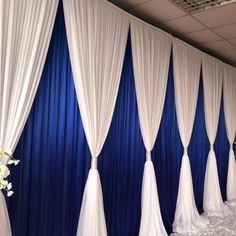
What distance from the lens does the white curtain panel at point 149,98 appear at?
3.36 m

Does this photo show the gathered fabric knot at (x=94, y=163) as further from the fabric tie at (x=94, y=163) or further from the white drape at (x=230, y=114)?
the white drape at (x=230, y=114)

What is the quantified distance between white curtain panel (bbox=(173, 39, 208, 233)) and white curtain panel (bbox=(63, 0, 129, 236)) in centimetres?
141

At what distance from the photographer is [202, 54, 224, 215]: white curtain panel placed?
15.4 ft

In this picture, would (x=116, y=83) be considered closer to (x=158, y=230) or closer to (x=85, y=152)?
(x=85, y=152)

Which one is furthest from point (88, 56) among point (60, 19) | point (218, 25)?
point (218, 25)

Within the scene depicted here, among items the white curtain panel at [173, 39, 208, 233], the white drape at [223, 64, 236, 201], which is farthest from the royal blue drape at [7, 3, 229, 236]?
the white drape at [223, 64, 236, 201]

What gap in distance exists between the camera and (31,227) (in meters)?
2.36

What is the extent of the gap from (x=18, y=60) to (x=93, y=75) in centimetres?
80

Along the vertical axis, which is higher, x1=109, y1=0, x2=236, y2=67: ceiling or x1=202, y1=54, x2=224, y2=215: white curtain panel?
x1=109, y1=0, x2=236, y2=67: ceiling

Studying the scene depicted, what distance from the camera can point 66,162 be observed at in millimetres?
2668

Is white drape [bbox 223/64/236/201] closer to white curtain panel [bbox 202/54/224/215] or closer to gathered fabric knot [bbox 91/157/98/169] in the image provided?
white curtain panel [bbox 202/54/224/215]

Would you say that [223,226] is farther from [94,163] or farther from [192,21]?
[192,21]

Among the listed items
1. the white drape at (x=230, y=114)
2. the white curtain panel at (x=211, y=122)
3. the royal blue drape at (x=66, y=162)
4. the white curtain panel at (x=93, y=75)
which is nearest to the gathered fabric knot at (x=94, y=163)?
the white curtain panel at (x=93, y=75)

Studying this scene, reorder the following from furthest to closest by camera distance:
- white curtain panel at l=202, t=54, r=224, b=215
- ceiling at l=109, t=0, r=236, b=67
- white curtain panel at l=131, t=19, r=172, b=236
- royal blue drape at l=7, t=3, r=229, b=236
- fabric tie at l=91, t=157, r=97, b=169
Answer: white curtain panel at l=202, t=54, r=224, b=215 → white curtain panel at l=131, t=19, r=172, b=236 → ceiling at l=109, t=0, r=236, b=67 → fabric tie at l=91, t=157, r=97, b=169 → royal blue drape at l=7, t=3, r=229, b=236
